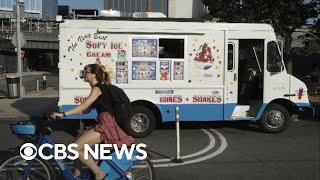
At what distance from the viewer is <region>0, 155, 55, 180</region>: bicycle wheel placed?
6340mm

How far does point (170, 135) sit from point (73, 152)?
6465mm

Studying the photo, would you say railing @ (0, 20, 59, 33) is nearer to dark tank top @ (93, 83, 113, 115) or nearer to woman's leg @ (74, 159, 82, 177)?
woman's leg @ (74, 159, 82, 177)

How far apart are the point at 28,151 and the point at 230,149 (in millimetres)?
5357

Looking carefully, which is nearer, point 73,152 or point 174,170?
point 73,152

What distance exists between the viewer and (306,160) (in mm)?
9633

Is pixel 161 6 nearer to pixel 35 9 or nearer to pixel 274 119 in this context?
pixel 274 119

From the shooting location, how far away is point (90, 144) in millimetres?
6344

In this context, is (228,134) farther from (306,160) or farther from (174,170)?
(174,170)

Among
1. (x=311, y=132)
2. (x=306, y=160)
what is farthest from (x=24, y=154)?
(x=311, y=132)

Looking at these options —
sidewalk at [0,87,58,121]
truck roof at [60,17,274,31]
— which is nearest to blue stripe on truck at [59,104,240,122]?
truck roof at [60,17,274,31]

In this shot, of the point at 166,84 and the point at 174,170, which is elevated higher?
the point at 166,84

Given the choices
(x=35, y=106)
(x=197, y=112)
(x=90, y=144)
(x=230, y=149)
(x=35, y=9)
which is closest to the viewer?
(x=90, y=144)

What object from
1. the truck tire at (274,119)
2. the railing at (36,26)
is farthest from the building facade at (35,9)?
the truck tire at (274,119)

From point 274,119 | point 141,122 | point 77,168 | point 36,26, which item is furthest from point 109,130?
point 36,26
